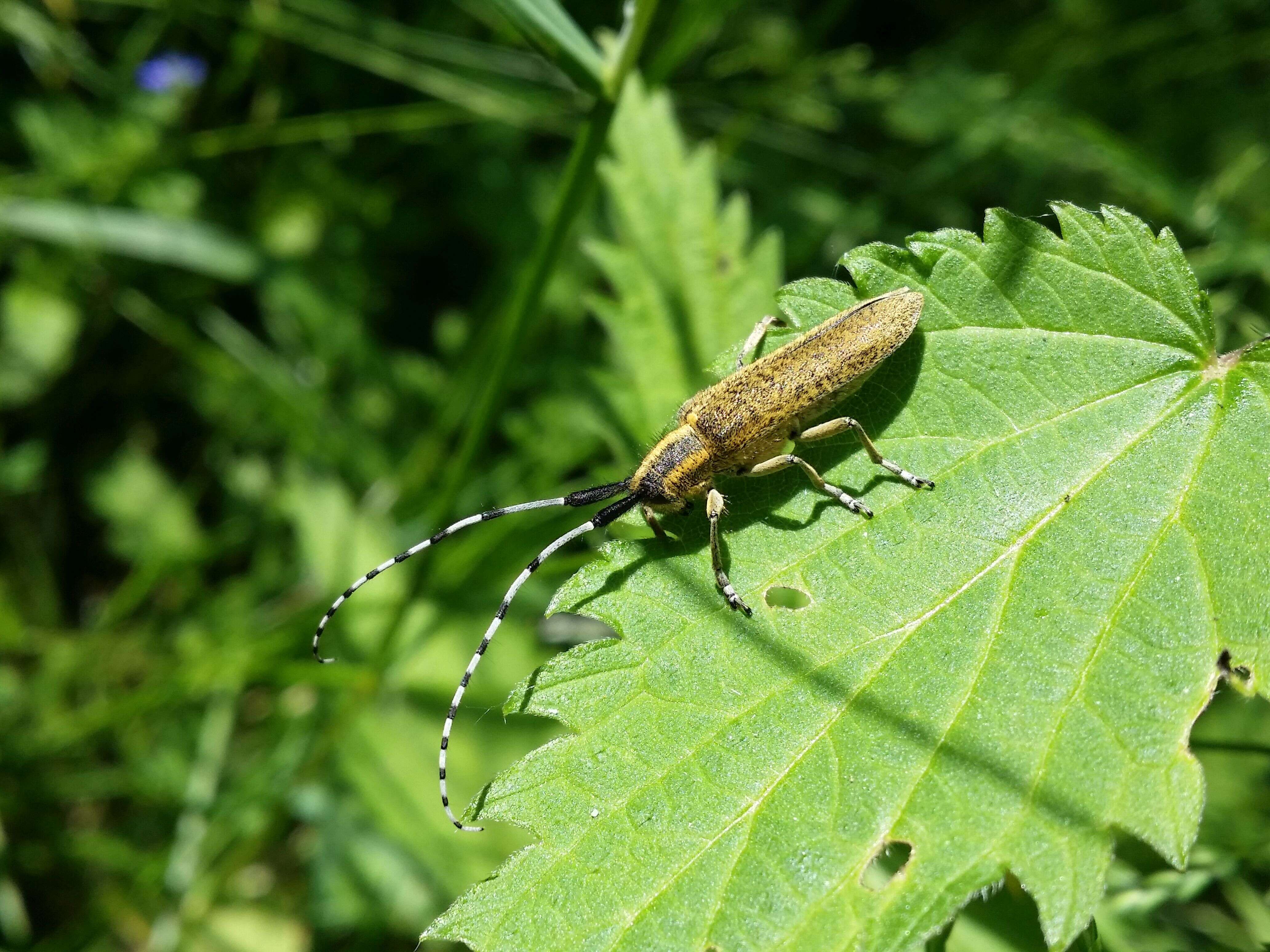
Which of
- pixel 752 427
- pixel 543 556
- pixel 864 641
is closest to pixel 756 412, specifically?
pixel 752 427

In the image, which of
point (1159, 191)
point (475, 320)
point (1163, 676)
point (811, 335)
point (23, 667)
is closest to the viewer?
point (1163, 676)

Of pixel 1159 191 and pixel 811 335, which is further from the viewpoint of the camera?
pixel 1159 191

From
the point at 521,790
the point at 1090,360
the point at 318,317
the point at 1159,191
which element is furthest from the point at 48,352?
the point at 1159,191

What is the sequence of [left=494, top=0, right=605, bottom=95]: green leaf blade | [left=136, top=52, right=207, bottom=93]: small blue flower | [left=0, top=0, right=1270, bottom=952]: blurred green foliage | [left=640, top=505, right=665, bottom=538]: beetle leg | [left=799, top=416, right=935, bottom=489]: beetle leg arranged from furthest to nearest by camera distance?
[left=136, top=52, right=207, bottom=93]: small blue flower < [left=0, top=0, right=1270, bottom=952]: blurred green foliage < [left=640, top=505, right=665, bottom=538]: beetle leg < [left=494, top=0, right=605, bottom=95]: green leaf blade < [left=799, top=416, right=935, bottom=489]: beetle leg

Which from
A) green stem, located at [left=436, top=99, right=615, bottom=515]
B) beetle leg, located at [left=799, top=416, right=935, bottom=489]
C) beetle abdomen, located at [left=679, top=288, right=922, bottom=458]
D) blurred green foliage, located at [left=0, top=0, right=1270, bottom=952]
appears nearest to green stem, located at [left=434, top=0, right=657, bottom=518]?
green stem, located at [left=436, top=99, right=615, bottom=515]

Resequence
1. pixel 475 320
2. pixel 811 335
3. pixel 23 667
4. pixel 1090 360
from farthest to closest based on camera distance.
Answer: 1. pixel 475 320
2. pixel 23 667
3. pixel 811 335
4. pixel 1090 360

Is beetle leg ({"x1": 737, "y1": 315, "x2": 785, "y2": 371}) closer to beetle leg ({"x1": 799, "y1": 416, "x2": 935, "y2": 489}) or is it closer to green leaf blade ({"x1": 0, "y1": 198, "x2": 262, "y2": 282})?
beetle leg ({"x1": 799, "y1": 416, "x2": 935, "y2": 489})

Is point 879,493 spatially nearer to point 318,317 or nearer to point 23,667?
point 318,317
